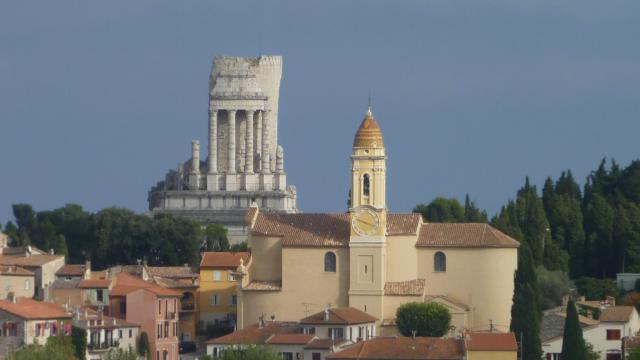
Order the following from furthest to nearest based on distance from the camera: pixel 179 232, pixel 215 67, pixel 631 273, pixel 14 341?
pixel 215 67
pixel 179 232
pixel 631 273
pixel 14 341

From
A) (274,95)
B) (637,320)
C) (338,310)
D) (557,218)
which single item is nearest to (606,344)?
(637,320)

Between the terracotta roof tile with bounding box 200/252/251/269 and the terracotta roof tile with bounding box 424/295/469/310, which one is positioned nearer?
the terracotta roof tile with bounding box 424/295/469/310

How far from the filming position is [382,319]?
108 m

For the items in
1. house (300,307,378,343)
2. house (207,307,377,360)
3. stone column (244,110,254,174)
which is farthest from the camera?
stone column (244,110,254,174)

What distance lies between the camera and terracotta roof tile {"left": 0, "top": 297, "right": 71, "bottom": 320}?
104m

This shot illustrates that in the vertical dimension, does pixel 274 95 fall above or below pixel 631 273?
above

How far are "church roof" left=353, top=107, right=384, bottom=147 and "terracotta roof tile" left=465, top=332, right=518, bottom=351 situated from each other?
10.3m

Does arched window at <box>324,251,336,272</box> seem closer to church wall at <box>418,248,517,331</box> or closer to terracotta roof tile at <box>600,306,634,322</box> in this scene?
church wall at <box>418,248,517,331</box>

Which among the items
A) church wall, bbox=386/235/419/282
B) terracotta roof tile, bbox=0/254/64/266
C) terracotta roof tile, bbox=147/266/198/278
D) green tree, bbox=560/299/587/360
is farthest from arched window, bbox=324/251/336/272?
terracotta roof tile, bbox=0/254/64/266

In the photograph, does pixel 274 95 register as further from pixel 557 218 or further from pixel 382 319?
pixel 382 319

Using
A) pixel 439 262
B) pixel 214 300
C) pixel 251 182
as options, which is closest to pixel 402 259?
pixel 439 262

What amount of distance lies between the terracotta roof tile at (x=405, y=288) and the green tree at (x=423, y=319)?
1.90 meters

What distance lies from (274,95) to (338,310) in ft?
140

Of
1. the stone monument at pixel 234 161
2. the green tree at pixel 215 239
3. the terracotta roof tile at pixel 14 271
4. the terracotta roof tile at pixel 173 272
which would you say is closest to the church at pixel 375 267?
the terracotta roof tile at pixel 14 271
